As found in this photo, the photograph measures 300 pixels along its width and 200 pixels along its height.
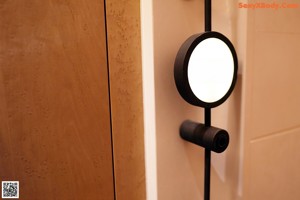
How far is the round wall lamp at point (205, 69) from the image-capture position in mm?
357

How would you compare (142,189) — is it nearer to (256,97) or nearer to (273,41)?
(256,97)

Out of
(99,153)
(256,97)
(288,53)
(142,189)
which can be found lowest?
(142,189)

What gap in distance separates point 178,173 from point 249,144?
7.1 inches

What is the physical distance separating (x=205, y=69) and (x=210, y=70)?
1 centimetres

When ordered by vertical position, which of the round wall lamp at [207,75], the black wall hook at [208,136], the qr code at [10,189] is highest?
the round wall lamp at [207,75]

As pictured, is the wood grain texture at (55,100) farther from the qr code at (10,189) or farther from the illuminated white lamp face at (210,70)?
the illuminated white lamp face at (210,70)

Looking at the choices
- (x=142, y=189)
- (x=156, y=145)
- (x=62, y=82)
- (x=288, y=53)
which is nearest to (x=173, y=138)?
(x=156, y=145)

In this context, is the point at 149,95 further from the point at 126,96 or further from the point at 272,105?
the point at 272,105

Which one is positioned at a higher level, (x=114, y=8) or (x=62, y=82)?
(x=114, y=8)

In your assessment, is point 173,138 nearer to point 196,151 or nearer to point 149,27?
point 196,151

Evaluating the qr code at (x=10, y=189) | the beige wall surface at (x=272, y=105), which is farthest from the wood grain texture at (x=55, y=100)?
the beige wall surface at (x=272, y=105)

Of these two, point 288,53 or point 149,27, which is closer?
point 149,27

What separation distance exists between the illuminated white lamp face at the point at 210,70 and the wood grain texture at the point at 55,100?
204mm

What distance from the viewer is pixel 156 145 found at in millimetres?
411
